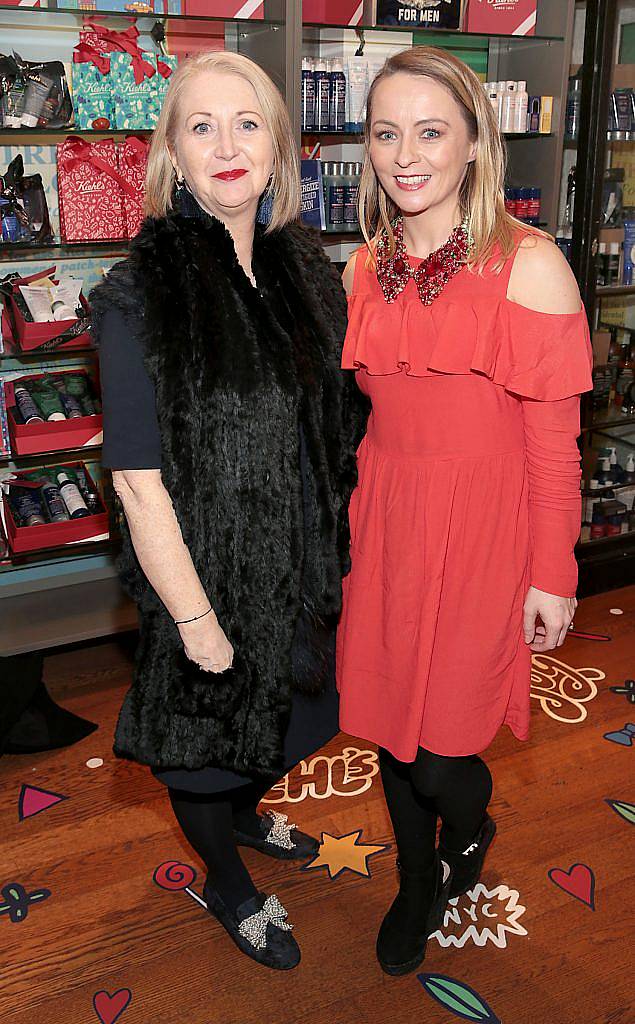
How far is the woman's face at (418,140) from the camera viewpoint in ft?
5.05

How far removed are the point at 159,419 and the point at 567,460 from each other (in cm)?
69

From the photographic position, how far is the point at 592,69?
10.2ft

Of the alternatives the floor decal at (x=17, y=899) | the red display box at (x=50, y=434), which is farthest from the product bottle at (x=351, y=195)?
the floor decal at (x=17, y=899)

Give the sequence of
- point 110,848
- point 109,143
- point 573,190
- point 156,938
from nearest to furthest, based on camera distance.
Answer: point 156,938, point 110,848, point 109,143, point 573,190

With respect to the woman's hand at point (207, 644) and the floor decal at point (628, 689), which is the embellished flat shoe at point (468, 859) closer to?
the woman's hand at point (207, 644)

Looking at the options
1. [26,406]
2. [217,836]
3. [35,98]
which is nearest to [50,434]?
[26,406]

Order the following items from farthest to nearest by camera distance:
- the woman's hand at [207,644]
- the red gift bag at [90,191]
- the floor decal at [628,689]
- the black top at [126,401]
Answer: the floor decal at [628,689] → the red gift bag at [90,191] → the woman's hand at [207,644] → the black top at [126,401]

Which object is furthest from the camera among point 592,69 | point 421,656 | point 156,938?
point 592,69

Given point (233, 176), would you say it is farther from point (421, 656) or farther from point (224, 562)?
point (421, 656)

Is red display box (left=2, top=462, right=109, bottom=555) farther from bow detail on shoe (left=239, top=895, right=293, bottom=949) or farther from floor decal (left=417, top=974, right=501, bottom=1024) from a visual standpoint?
floor decal (left=417, top=974, right=501, bottom=1024)

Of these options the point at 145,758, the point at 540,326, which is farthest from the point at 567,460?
the point at 145,758

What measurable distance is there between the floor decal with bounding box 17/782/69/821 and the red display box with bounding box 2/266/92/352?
130 cm

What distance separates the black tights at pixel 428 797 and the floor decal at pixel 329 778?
0.61 meters

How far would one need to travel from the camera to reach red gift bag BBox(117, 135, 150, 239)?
292 cm
